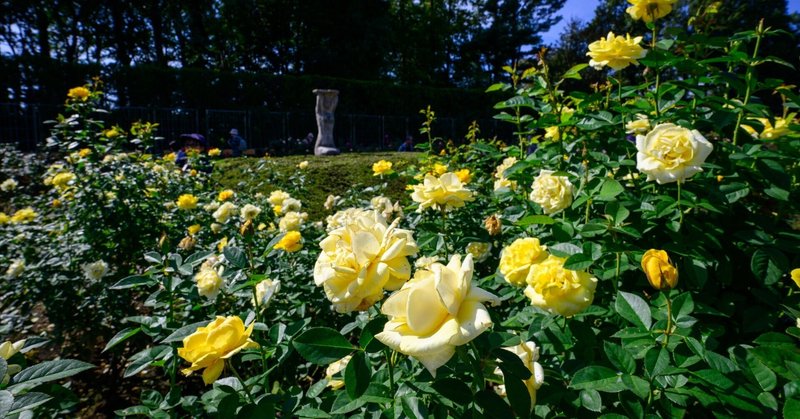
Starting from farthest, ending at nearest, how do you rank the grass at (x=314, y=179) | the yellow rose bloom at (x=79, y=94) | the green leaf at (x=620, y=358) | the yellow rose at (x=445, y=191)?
the grass at (x=314, y=179), the yellow rose bloom at (x=79, y=94), the yellow rose at (x=445, y=191), the green leaf at (x=620, y=358)

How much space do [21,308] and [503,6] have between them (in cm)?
3082

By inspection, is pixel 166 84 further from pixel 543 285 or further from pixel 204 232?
pixel 543 285

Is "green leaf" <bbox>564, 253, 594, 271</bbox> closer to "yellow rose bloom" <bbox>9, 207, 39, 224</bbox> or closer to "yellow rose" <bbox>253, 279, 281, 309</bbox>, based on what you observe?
"yellow rose" <bbox>253, 279, 281, 309</bbox>

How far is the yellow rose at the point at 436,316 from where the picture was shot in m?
0.53

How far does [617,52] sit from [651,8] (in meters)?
0.17

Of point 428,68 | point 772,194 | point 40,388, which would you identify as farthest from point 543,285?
point 428,68

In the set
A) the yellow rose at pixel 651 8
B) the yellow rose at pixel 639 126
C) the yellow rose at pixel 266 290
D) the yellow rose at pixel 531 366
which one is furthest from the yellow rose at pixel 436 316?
the yellow rose at pixel 651 8

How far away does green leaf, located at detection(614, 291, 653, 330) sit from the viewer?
79cm

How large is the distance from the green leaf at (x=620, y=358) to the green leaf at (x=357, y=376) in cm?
44

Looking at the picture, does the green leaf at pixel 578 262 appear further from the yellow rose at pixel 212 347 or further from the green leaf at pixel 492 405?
the yellow rose at pixel 212 347

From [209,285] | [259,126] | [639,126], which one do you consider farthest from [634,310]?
[259,126]

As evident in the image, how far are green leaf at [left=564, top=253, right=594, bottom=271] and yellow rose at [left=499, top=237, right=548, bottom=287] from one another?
8 centimetres

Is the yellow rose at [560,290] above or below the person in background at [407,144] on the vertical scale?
below

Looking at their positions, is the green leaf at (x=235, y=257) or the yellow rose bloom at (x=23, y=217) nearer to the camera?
the green leaf at (x=235, y=257)
